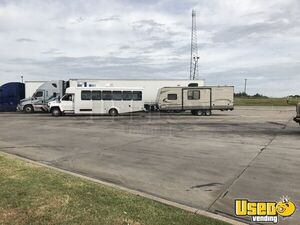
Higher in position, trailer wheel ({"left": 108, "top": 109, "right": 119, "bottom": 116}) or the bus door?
the bus door

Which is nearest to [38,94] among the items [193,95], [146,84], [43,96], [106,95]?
[43,96]

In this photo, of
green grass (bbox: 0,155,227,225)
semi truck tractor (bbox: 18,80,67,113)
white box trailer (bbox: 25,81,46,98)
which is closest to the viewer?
green grass (bbox: 0,155,227,225)

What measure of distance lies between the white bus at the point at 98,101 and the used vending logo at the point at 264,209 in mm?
28378

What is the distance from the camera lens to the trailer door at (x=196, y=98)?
115 feet

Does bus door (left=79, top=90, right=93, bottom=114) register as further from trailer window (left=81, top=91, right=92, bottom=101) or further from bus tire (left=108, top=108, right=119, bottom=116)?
bus tire (left=108, top=108, right=119, bottom=116)

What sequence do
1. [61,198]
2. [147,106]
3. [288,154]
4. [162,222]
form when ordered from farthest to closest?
[147,106]
[288,154]
[61,198]
[162,222]

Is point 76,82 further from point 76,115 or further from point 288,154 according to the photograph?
point 288,154

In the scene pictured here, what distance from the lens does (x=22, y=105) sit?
38531mm

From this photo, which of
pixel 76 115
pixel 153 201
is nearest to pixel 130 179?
pixel 153 201

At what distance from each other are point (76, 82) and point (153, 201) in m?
32.0

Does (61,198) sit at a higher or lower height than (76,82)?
lower

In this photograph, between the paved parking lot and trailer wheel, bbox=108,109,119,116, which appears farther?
trailer wheel, bbox=108,109,119,116

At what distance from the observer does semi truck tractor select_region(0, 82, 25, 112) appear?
39.9m

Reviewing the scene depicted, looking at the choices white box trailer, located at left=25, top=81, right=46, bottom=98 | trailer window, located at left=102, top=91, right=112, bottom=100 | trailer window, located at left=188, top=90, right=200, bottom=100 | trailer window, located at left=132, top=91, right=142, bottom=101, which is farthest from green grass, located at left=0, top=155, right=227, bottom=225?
white box trailer, located at left=25, top=81, right=46, bottom=98
